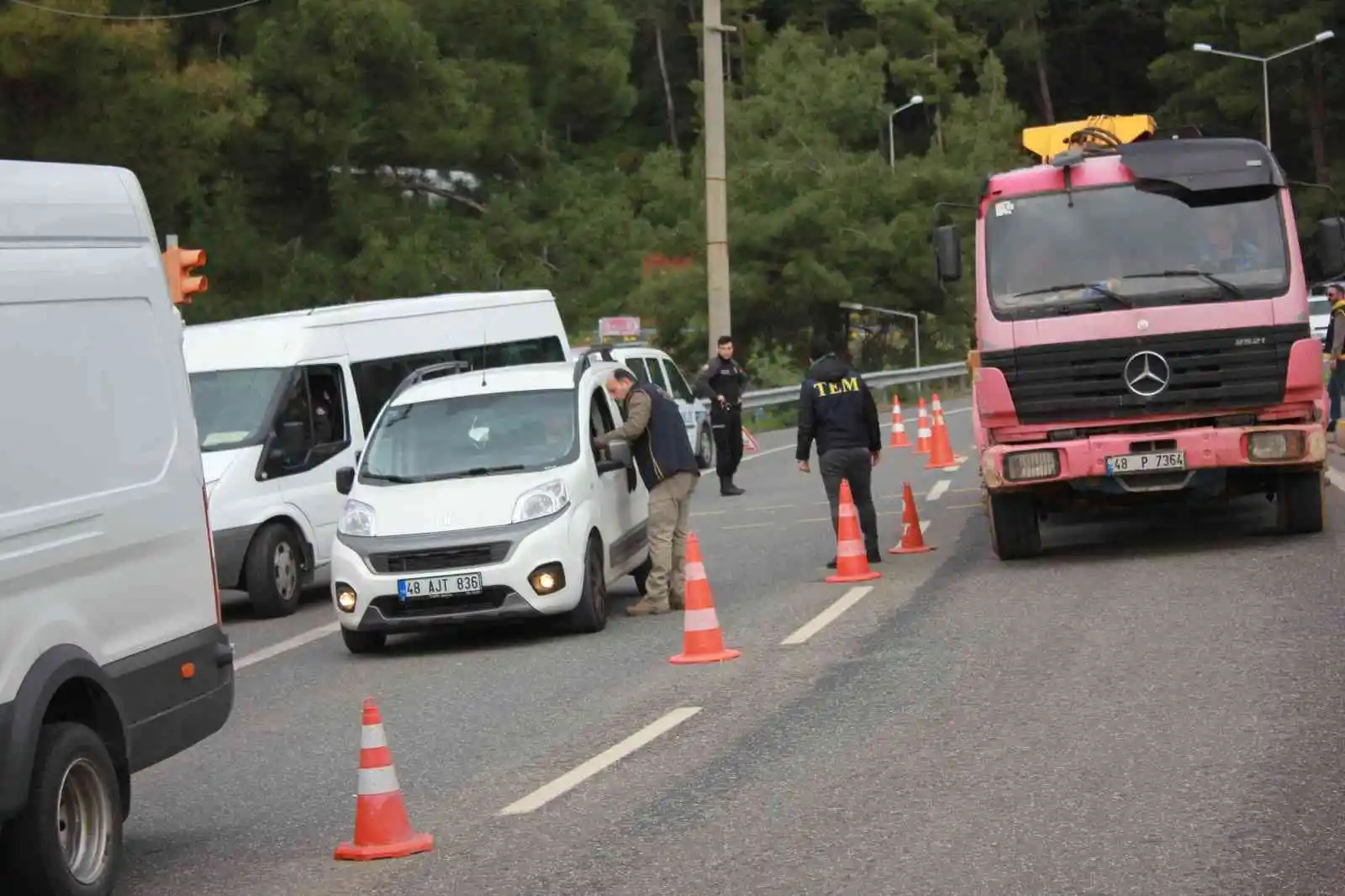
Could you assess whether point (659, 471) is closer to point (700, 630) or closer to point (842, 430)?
point (842, 430)

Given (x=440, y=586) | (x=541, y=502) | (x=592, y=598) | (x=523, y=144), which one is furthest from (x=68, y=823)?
(x=523, y=144)

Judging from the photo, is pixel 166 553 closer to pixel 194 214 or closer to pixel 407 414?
pixel 407 414

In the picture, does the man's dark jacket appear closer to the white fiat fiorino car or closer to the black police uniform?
the white fiat fiorino car

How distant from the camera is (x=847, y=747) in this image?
9500 mm

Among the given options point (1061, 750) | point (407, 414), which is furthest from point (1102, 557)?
point (1061, 750)

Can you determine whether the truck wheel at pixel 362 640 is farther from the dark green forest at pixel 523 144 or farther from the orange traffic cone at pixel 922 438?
the orange traffic cone at pixel 922 438

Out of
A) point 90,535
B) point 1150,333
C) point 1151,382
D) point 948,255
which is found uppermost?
point 948,255

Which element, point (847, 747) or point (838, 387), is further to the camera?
point (838, 387)

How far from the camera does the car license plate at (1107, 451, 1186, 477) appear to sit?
50.3ft

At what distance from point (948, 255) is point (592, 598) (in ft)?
13.3

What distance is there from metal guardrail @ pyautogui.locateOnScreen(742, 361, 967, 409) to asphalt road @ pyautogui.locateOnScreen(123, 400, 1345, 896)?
2457 cm

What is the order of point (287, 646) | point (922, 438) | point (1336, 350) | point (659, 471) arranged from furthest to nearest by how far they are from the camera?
1. point (922, 438)
2. point (1336, 350)
3. point (287, 646)
4. point (659, 471)

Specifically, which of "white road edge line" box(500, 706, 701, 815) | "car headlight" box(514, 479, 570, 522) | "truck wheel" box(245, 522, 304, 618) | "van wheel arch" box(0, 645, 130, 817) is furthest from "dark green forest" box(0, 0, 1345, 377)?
"van wheel arch" box(0, 645, 130, 817)

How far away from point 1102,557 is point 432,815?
8671 mm
